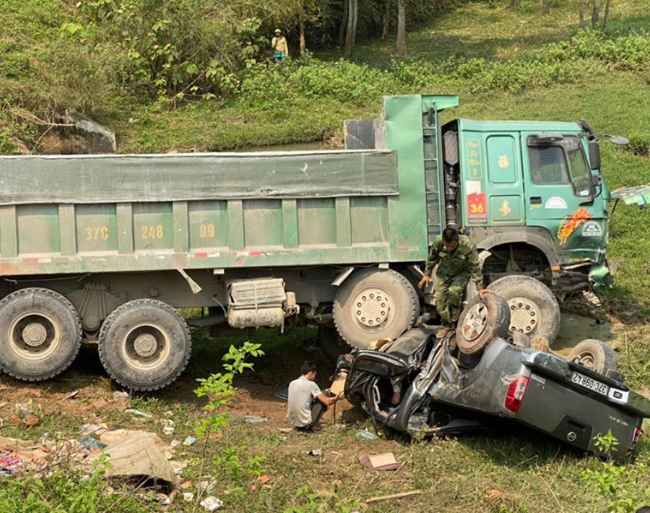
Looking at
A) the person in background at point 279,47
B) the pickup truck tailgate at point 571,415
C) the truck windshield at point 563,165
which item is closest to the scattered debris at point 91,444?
the pickup truck tailgate at point 571,415

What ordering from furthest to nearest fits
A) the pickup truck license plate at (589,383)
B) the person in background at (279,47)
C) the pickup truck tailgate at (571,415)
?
the person in background at (279,47), the pickup truck license plate at (589,383), the pickup truck tailgate at (571,415)

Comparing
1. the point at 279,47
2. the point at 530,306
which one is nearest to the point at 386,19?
the point at 279,47

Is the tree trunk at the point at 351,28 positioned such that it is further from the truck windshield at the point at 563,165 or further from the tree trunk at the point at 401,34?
the truck windshield at the point at 563,165

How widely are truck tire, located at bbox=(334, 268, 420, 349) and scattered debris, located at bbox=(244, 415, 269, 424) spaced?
1288 millimetres

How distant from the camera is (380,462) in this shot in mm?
7289

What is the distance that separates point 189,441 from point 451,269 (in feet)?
10.1

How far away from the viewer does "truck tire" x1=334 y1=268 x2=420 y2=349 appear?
9.59 m

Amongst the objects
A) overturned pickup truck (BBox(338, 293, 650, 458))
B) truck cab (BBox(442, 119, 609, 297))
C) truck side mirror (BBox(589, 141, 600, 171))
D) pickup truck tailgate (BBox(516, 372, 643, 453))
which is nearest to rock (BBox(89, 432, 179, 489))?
overturned pickup truck (BBox(338, 293, 650, 458))

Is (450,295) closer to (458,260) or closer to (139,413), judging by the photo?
(458,260)

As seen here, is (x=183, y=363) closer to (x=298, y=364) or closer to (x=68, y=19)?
(x=298, y=364)

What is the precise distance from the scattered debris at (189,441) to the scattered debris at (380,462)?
1.50 metres

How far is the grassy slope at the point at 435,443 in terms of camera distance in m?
6.63

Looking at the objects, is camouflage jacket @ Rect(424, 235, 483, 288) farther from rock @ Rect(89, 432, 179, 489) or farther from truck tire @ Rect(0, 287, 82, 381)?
truck tire @ Rect(0, 287, 82, 381)

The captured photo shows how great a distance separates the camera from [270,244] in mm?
9453
